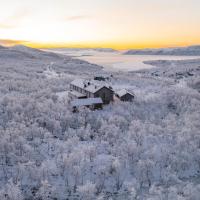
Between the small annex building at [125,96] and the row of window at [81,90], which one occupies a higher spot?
the row of window at [81,90]

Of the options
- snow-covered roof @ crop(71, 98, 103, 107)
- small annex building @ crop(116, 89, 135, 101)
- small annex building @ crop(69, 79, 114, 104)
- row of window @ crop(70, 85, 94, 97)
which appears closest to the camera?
snow-covered roof @ crop(71, 98, 103, 107)

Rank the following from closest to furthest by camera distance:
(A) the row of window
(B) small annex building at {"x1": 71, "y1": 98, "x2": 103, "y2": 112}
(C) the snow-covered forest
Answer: (C) the snow-covered forest < (B) small annex building at {"x1": 71, "y1": 98, "x2": 103, "y2": 112} < (A) the row of window

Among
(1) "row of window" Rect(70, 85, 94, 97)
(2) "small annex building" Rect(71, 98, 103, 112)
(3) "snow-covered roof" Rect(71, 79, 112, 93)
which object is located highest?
(3) "snow-covered roof" Rect(71, 79, 112, 93)

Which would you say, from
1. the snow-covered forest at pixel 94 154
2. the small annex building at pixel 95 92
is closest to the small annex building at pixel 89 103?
the snow-covered forest at pixel 94 154

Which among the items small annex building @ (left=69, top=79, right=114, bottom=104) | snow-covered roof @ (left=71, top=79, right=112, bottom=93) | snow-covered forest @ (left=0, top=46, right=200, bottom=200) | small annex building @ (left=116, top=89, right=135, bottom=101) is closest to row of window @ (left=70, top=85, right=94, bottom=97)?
small annex building @ (left=69, top=79, right=114, bottom=104)

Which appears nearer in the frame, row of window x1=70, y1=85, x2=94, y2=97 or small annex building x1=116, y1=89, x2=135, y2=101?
row of window x1=70, y1=85, x2=94, y2=97

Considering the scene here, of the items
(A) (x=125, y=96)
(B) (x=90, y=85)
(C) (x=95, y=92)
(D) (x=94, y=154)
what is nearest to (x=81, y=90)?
(B) (x=90, y=85)

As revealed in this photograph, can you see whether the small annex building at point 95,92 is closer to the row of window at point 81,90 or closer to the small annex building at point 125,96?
the row of window at point 81,90

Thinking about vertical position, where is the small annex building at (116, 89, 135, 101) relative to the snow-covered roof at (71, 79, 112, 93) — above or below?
below

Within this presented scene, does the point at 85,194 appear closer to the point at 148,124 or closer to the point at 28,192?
the point at 28,192

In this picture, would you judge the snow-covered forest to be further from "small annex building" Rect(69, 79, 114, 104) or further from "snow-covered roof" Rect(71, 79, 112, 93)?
"snow-covered roof" Rect(71, 79, 112, 93)

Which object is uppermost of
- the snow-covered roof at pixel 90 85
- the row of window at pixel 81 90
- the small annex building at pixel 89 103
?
the snow-covered roof at pixel 90 85

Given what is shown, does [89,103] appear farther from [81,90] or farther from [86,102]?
[81,90]
